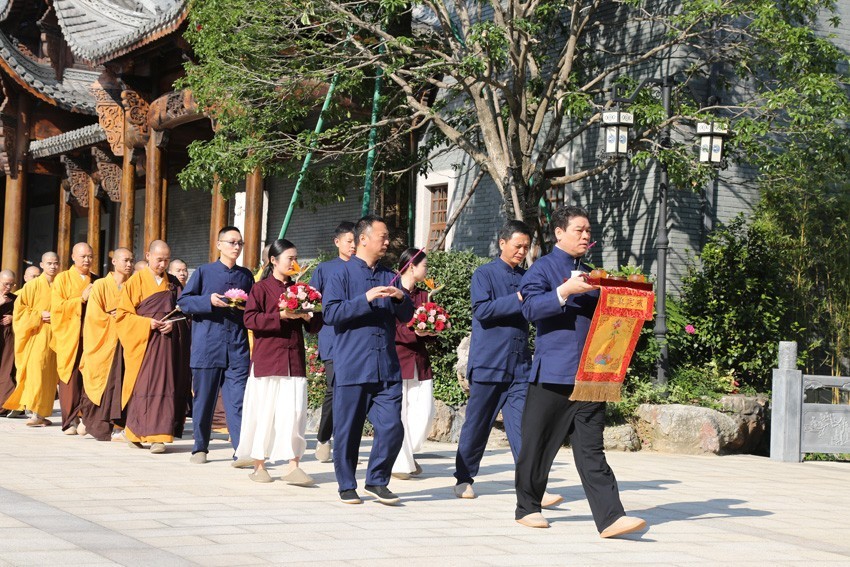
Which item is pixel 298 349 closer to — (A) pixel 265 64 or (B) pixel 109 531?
(B) pixel 109 531

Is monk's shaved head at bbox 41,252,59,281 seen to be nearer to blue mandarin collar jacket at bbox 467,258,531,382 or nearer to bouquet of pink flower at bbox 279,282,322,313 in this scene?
bouquet of pink flower at bbox 279,282,322,313

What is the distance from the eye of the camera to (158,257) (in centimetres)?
1134

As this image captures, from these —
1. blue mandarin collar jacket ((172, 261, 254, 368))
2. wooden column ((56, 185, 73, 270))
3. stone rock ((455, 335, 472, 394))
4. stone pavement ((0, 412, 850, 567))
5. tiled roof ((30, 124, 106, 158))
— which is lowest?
stone pavement ((0, 412, 850, 567))

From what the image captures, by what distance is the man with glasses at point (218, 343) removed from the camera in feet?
31.9

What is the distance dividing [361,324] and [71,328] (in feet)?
21.1

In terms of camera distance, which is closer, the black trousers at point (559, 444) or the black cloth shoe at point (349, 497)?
the black trousers at point (559, 444)

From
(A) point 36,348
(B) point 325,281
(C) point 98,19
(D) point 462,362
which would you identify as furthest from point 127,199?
(B) point 325,281

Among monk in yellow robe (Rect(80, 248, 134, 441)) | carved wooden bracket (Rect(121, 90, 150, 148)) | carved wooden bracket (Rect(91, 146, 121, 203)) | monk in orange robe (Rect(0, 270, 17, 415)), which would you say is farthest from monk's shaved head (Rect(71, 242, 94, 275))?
carved wooden bracket (Rect(91, 146, 121, 203))

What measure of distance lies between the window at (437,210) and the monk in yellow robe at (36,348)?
6352 millimetres

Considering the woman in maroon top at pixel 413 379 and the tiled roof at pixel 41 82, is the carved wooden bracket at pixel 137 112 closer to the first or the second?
the tiled roof at pixel 41 82

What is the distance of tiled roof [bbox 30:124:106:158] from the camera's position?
2278 cm

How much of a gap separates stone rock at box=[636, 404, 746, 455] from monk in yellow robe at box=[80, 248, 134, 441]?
5.29 metres

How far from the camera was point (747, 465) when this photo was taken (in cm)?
1170

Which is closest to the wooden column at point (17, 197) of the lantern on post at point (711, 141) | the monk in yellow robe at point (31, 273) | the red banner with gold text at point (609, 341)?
the monk in yellow robe at point (31, 273)
